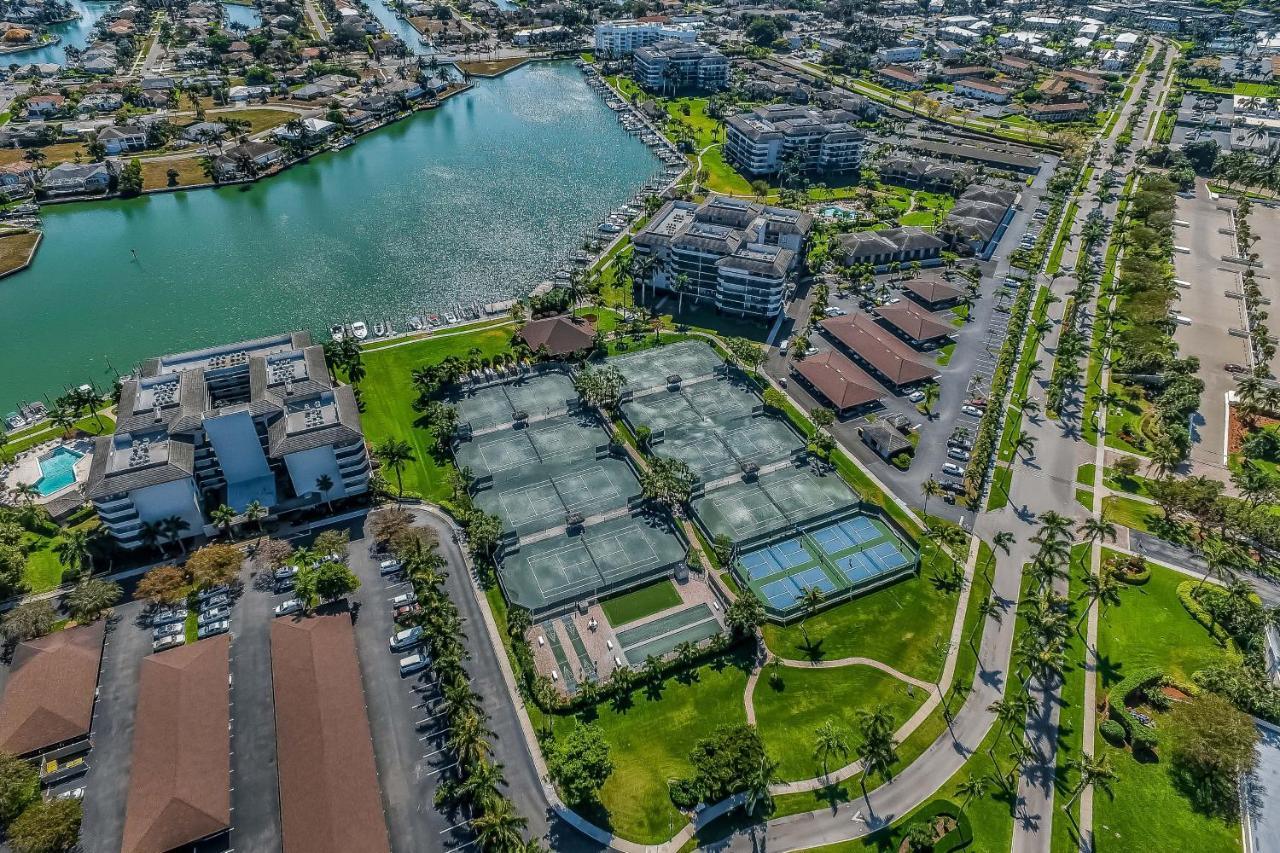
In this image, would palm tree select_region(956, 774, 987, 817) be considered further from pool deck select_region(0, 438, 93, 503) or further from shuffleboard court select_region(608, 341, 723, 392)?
pool deck select_region(0, 438, 93, 503)

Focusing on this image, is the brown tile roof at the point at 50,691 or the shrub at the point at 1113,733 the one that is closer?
the brown tile roof at the point at 50,691

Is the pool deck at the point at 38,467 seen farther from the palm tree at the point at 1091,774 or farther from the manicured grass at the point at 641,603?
the palm tree at the point at 1091,774

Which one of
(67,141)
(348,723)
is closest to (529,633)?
(348,723)

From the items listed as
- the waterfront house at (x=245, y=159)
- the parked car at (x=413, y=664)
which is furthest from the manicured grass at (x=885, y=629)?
the waterfront house at (x=245, y=159)

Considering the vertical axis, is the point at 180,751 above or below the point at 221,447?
below

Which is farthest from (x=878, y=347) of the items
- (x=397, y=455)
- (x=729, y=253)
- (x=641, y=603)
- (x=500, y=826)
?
(x=500, y=826)

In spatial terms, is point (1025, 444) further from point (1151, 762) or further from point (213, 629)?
point (213, 629)
